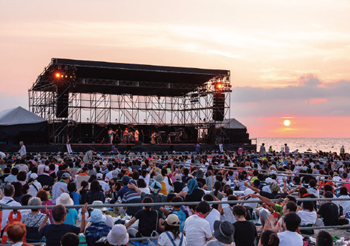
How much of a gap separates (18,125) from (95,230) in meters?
29.8

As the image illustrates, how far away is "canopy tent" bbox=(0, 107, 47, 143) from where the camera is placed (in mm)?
30723

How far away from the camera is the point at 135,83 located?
120 ft

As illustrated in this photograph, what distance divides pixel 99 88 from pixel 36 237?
109ft

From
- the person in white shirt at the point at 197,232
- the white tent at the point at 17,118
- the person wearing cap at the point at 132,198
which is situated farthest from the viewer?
the white tent at the point at 17,118

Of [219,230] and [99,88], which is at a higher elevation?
[99,88]

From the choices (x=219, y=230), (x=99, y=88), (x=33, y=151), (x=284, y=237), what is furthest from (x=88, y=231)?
(x=99, y=88)

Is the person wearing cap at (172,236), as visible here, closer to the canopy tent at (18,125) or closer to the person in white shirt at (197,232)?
the person in white shirt at (197,232)

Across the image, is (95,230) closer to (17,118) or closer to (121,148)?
(121,148)

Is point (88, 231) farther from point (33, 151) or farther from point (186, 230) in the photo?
point (33, 151)

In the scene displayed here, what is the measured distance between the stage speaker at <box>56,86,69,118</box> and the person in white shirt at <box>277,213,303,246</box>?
26926mm

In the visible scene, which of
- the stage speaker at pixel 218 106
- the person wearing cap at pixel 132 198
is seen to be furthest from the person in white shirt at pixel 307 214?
the stage speaker at pixel 218 106

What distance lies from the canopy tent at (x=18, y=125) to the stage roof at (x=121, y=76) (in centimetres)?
337

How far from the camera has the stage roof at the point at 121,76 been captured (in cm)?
3041

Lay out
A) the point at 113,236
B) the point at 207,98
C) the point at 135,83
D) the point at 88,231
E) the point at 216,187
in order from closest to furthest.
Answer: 1. the point at 113,236
2. the point at 88,231
3. the point at 216,187
4. the point at 135,83
5. the point at 207,98
